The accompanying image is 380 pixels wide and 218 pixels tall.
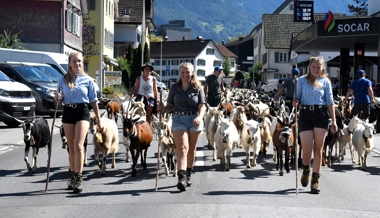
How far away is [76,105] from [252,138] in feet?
15.5

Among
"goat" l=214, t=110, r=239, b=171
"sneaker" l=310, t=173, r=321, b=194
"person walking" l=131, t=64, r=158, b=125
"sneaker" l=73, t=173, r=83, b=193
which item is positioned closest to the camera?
"sneaker" l=73, t=173, r=83, b=193

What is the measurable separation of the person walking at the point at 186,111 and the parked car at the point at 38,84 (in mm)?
16002

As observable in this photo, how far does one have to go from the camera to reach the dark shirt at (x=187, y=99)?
10.7 metres

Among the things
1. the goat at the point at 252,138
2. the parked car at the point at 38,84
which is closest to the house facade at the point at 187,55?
the parked car at the point at 38,84

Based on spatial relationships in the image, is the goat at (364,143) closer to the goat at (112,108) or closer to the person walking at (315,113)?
the person walking at (315,113)

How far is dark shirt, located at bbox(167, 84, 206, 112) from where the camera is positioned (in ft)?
35.0

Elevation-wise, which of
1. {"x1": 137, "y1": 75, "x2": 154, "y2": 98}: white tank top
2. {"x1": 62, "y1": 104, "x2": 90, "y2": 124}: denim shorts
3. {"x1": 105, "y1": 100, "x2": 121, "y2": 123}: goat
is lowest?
{"x1": 105, "y1": 100, "x2": 121, "y2": 123}: goat

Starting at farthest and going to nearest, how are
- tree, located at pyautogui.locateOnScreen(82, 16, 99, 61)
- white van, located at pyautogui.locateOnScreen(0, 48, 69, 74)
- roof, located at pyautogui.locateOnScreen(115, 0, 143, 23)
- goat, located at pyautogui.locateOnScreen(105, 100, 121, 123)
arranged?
roof, located at pyautogui.locateOnScreen(115, 0, 143, 23)
tree, located at pyautogui.locateOnScreen(82, 16, 99, 61)
white van, located at pyautogui.locateOnScreen(0, 48, 69, 74)
goat, located at pyautogui.locateOnScreen(105, 100, 121, 123)

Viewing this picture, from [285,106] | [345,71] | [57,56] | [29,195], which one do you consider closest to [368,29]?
[345,71]

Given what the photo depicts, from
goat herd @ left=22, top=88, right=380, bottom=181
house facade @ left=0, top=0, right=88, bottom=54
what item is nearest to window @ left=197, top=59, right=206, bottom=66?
house facade @ left=0, top=0, right=88, bottom=54

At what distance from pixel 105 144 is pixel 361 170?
16.2ft

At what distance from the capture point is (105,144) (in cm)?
1242

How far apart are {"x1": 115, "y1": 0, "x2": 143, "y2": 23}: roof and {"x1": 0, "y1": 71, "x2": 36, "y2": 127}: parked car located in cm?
5787

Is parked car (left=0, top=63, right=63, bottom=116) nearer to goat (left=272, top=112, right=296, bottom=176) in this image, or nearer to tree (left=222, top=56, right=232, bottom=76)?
goat (left=272, top=112, right=296, bottom=176)
